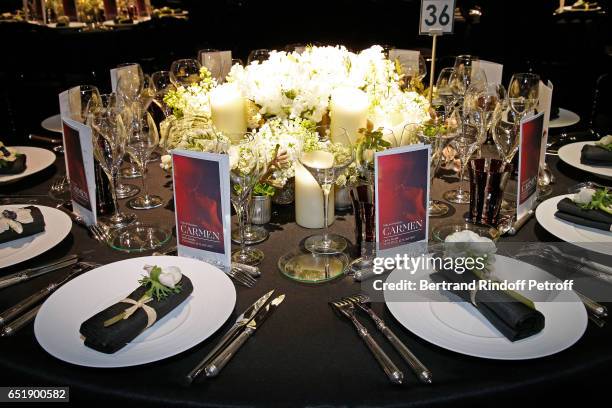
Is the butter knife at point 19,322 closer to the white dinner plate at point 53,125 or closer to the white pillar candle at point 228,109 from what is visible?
the white pillar candle at point 228,109

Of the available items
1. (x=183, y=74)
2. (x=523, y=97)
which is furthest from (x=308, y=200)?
(x=183, y=74)

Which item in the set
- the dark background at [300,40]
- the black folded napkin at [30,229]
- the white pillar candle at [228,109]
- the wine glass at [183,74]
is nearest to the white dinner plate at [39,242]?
the black folded napkin at [30,229]

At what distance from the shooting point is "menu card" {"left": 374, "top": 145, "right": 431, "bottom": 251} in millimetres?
1438

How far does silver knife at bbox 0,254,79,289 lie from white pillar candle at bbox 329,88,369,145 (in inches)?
33.5

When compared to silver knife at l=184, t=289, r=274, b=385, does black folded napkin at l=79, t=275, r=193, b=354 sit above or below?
above

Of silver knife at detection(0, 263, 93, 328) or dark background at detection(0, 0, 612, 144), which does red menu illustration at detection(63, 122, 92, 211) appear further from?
dark background at detection(0, 0, 612, 144)

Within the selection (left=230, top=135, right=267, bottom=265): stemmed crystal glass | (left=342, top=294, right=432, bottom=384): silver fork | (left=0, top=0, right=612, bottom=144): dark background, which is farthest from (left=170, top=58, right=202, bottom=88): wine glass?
(left=0, top=0, right=612, bottom=144): dark background

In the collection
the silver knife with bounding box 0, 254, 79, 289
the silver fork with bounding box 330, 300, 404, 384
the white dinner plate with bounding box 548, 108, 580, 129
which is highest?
the white dinner plate with bounding box 548, 108, 580, 129

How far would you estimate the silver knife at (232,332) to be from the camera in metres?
1.05

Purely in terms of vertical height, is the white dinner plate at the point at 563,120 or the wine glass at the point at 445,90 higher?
the wine glass at the point at 445,90

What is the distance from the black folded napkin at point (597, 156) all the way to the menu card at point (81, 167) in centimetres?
174

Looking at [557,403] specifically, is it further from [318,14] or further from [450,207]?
[318,14]

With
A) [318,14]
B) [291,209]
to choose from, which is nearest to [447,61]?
[318,14]

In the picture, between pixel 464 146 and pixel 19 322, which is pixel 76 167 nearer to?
pixel 19 322
